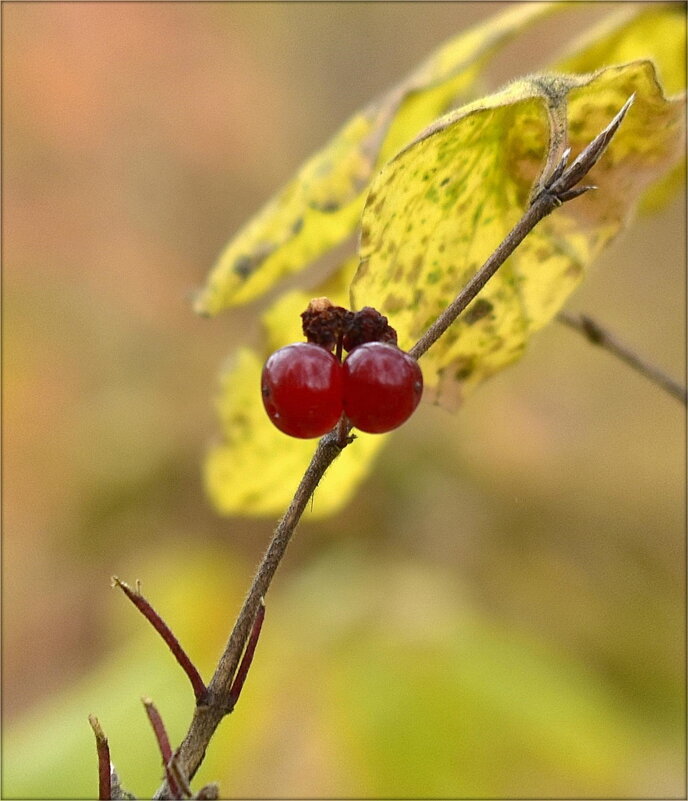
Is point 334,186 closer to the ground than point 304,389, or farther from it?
farther from it

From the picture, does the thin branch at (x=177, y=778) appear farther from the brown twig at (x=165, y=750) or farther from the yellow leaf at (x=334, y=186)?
the yellow leaf at (x=334, y=186)

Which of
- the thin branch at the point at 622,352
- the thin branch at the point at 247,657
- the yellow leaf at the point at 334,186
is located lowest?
the thin branch at the point at 247,657

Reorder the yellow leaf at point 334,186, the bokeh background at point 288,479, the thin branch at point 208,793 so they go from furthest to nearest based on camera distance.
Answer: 1. the bokeh background at point 288,479
2. the yellow leaf at point 334,186
3. the thin branch at point 208,793

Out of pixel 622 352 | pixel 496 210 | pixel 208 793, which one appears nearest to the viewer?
pixel 208 793

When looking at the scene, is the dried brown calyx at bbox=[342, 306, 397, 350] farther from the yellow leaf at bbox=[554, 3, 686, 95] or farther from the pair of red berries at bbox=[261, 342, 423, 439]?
the yellow leaf at bbox=[554, 3, 686, 95]

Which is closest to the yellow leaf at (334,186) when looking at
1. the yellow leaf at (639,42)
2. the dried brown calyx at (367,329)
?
the yellow leaf at (639,42)

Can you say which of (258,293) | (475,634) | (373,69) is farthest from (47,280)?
(258,293)

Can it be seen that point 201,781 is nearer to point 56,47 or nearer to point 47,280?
point 47,280

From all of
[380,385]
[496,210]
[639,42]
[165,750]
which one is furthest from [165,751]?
[639,42]

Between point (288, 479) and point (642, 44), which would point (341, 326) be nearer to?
point (288, 479)
